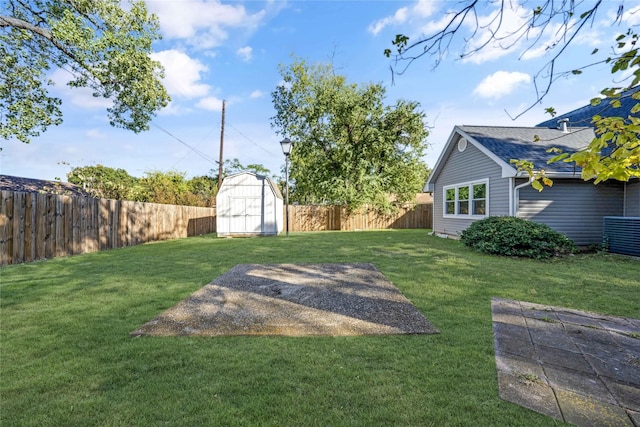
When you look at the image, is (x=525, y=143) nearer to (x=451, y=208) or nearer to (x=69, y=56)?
(x=451, y=208)

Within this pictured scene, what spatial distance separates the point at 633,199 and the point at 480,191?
3837 millimetres

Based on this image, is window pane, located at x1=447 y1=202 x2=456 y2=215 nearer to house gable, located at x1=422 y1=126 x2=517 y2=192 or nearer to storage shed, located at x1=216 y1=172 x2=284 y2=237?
house gable, located at x1=422 y1=126 x2=517 y2=192

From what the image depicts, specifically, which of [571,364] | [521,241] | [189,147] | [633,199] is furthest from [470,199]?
[189,147]

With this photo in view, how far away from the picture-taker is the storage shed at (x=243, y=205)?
45.6 ft

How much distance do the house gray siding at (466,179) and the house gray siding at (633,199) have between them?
332 cm

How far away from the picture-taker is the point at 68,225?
8.02 meters

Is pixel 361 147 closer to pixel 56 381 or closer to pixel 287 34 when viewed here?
pixel 287 34

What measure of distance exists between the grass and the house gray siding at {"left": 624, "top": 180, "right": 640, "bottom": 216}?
18.0ft

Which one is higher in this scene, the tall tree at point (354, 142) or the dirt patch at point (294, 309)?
the tall tree at point (354, 142)

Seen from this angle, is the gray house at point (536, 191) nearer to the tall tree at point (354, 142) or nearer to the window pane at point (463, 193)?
the window pane at point (463, 193)

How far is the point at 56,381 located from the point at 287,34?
9.50m

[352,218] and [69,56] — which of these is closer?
[69,56]

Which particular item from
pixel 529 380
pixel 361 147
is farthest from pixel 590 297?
pixel 361 147

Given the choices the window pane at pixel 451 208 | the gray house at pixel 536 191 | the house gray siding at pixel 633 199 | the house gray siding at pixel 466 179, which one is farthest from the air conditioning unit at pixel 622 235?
the window pane at pixel 451 208
